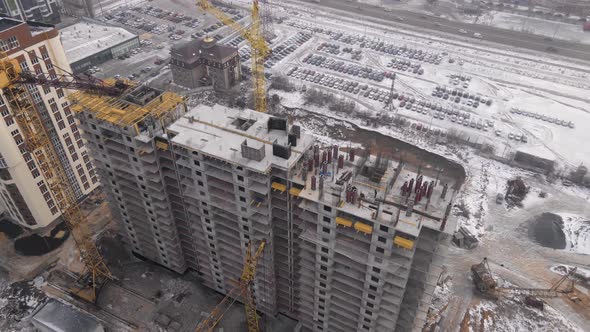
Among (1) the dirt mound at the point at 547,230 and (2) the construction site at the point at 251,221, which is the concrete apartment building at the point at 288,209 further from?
(1) the dirt mound at the point at 547,230

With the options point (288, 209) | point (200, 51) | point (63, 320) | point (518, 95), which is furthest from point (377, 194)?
point (518, 95)

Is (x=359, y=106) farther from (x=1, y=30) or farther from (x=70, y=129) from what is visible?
(x=1, y=30)

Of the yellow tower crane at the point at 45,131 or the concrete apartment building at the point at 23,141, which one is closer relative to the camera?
the yellow tower crane at the point at 45,131

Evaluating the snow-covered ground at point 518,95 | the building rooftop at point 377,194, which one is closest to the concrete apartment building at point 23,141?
the building rooftop at point 377,194

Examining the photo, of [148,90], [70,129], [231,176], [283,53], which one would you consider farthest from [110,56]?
[231,176]

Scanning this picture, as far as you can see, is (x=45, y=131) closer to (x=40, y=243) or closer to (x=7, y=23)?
(x=7, y=23)

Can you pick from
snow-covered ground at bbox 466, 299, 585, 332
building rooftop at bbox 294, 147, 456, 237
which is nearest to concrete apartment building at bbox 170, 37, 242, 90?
building rooftop at bbox 294, 147, 456, 237
